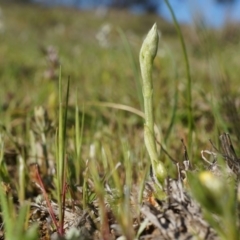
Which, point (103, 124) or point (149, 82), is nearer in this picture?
point (149, 82)

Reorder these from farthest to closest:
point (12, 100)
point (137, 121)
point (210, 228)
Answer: point (12, 100)
point (137, 121)
point (210, 228)

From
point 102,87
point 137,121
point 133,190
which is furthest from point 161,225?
point 102,87

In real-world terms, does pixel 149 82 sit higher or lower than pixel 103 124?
higher

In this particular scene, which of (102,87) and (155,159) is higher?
(155,159)

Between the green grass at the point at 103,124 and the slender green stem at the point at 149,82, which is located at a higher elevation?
the slender green stem at the point at 149,82

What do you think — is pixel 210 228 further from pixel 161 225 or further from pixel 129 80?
pixel 129 80

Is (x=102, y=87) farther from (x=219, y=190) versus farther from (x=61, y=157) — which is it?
(x=219, y=190)

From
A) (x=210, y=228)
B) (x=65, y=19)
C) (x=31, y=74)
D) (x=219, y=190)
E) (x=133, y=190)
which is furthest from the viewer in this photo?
(x=65, y=19)

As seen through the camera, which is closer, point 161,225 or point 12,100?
point 161,225

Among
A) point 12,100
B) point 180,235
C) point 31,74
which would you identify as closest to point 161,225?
point 180,235

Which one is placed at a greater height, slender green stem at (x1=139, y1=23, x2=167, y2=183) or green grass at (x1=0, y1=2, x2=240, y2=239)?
slender green stem at (x1=139, y1=23, x2=167, y2=183)
